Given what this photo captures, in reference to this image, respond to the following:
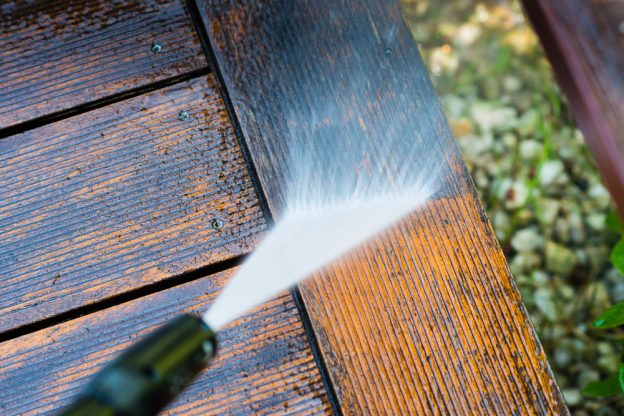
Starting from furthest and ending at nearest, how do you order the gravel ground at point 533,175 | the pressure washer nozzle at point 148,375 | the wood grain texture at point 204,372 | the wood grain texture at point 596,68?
the gravel ground at point 533,175, the wood grain texture at point 204,372, the wood grain texture at point 596,68, the pressure washer nozzle at point 148,375

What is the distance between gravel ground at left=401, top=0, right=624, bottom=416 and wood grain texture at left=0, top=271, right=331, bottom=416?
947mm

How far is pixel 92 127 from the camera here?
0.83 m

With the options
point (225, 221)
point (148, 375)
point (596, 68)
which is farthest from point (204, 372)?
point (596, 68)

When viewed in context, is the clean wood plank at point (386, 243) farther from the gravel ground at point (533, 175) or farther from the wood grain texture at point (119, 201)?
the gravel ground at point (533, 175)

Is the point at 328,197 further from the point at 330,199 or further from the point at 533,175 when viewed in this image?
the point at 533,175

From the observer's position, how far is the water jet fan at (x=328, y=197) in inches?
29.8

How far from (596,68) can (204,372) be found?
0.69 m

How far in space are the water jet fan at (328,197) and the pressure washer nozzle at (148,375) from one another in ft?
0.86

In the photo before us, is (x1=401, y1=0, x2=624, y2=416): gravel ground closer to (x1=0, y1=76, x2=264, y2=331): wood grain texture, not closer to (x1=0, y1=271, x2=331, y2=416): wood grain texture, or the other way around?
(x1=0, y1=76, x2=264, y2=331): wood grain texture

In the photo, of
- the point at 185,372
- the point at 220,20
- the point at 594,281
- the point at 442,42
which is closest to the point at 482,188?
the point at 594,281

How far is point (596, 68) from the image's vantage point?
656 millimetres

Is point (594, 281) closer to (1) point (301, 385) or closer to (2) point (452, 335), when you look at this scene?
(2) point (452, 335)

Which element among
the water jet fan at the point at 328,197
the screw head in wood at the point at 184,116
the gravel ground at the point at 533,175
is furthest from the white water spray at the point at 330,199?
the gravel ground at the point at 533,175

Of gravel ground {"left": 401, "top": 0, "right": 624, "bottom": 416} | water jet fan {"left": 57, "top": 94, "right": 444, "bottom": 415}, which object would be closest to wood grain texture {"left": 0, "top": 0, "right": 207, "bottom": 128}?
water jet fan {"left": 57, "top": 94, "right": 444, "bottom": 415}
